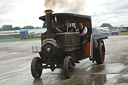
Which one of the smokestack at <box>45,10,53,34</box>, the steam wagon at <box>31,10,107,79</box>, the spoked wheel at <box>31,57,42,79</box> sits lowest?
the spoked wheel at <box>31,57,42,79</box>

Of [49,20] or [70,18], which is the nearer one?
[49,20]

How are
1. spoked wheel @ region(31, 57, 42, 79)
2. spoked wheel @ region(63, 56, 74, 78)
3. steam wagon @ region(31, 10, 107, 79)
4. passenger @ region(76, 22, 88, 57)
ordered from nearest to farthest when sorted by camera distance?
spoked wheel @ region(63, 56, 74, 78)
steam wagon @ region(31, 10, 107, 79)
spoked wheel @ region(31, 57, 42, 79)
passenger @ region(76, 22, 88, 57)

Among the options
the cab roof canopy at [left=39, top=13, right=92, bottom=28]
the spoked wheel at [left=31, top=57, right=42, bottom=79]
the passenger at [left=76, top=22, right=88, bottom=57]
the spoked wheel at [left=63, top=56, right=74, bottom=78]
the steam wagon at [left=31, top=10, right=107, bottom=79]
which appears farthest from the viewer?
the passenger at [left=76, top=22, right=88, bottom=57]

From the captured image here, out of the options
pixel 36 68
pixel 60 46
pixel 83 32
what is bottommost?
pixel 36 68

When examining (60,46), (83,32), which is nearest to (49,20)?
(60,46)

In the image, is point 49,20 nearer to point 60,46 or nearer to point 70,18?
point 60,46

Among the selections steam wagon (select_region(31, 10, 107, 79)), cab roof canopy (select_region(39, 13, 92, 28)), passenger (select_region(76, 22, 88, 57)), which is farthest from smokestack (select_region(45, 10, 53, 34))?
passenger (select_region(76, 22, 88, 57))

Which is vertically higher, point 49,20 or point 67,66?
point 49,20

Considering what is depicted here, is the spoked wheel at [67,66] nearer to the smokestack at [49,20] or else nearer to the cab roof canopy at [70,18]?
the smokestack at [49,20]

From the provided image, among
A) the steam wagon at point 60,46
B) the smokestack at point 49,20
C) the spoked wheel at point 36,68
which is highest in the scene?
the smokestack at point 49,20

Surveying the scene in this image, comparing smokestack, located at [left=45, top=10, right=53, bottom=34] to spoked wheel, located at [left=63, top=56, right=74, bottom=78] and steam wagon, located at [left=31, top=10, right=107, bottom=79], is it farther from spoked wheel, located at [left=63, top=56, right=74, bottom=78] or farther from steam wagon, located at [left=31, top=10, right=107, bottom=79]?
spoked wheel, located at [left=63, top=56, right=74, bottom=78]

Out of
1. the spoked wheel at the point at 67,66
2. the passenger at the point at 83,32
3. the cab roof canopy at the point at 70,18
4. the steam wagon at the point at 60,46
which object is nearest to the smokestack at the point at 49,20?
the steam wagon at the point at 60,46

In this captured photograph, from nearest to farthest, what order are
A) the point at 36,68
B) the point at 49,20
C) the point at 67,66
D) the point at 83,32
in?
the point at 67,66, the point at 49,20, the point at 36,68, the point at 83,32

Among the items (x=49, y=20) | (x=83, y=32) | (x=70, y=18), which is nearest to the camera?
(x=49, y=20)
